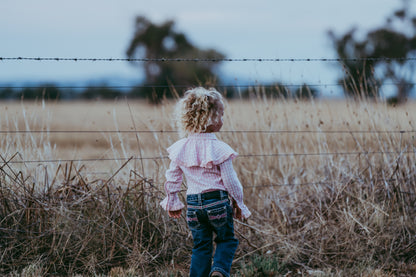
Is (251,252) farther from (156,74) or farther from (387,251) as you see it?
(156,74)

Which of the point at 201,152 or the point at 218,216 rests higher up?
the point at 201,152

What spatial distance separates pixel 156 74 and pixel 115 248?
1711 centimetres

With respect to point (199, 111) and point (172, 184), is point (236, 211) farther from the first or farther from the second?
point (199, 111)

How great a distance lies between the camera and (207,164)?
107 inches

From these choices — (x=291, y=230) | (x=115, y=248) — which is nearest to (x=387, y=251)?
(x=291, y=230)

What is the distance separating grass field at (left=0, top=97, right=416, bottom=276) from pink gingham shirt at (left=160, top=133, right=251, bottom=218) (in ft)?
2.67

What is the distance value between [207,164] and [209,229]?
397 millimetres

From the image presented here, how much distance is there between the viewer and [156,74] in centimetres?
2019

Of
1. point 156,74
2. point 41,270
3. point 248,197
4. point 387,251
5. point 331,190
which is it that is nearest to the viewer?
point 41,270

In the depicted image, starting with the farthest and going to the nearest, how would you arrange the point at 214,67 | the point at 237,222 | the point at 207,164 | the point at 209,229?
the point at 214,67 < the point at 237,222 < the point at 209,229 < the point at 207,164

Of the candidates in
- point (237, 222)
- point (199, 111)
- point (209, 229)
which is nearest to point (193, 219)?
point (209, 229)

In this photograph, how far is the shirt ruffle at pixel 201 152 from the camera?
8.91 feet

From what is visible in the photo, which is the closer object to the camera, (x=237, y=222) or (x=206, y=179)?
(x=206, y=179)

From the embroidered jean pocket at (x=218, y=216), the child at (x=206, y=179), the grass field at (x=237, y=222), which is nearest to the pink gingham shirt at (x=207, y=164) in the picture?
the child at (x=206, y=179)
